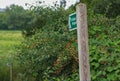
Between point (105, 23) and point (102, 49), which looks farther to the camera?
point (105, 23)

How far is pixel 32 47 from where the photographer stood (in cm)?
770

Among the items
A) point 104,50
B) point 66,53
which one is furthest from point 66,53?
point 104,50

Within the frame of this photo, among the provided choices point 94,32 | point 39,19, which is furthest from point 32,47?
point 39,19

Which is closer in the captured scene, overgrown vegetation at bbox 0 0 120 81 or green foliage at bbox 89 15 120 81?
green foliage at bbox 89 15 120 81

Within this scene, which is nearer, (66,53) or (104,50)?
(104,50)

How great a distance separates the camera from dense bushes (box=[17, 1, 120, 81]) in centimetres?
Answer: 632

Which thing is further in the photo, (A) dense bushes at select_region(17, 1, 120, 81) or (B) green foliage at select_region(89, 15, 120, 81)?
(A) dense bushes at select_region(17, 1, 120, 81)

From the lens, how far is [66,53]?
693cm

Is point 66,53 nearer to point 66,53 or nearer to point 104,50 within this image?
point 66,53

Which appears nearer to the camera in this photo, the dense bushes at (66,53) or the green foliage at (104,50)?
the green foliage at (104,50)

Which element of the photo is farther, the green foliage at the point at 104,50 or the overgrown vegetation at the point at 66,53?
the overgrown vegetation at the point at 66,53

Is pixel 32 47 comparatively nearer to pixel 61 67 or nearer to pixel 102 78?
pixel 61 67

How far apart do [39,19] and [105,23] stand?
242 cm

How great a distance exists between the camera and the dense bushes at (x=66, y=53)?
249 inches
